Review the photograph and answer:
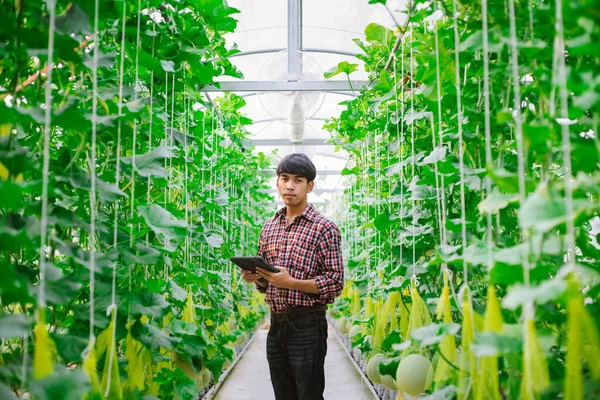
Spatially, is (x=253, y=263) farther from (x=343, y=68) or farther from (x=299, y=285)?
(x=343, y=68)

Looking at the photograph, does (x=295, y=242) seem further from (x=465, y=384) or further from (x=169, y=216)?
(x=465, y=384)

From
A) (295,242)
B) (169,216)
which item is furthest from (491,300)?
(295,242)

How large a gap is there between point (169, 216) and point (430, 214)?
1.06 metres

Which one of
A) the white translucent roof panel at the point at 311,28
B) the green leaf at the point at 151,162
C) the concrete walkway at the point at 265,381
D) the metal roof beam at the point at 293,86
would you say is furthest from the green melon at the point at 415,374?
the white translucent roof panel at the point at 311,28

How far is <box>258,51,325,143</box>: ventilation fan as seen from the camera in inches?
139

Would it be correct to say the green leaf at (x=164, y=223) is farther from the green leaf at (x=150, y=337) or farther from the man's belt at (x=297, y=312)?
the man's belt at (x=297, y=312)

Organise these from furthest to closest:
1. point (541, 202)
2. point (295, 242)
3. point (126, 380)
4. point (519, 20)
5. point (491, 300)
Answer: point (295, 242)
point (126, 380)
point (519, 20)
point (491, 300)
point (541, 202)

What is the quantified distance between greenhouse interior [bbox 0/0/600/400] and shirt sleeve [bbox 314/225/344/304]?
1cm

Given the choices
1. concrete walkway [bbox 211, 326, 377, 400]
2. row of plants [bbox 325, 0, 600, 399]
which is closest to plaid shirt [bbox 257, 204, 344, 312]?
row of plants [bbox 325, 0, 600, 399]

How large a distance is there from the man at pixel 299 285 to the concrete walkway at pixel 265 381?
5.12 ft

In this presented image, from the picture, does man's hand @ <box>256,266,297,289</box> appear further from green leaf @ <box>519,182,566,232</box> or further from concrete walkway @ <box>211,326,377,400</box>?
concrete walkway @ <box>211,326,377,400</box>

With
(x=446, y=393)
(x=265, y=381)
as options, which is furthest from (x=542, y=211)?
(x=265, y=381)

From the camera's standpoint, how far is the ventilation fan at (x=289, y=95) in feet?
11.6

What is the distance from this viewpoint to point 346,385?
4.35m
